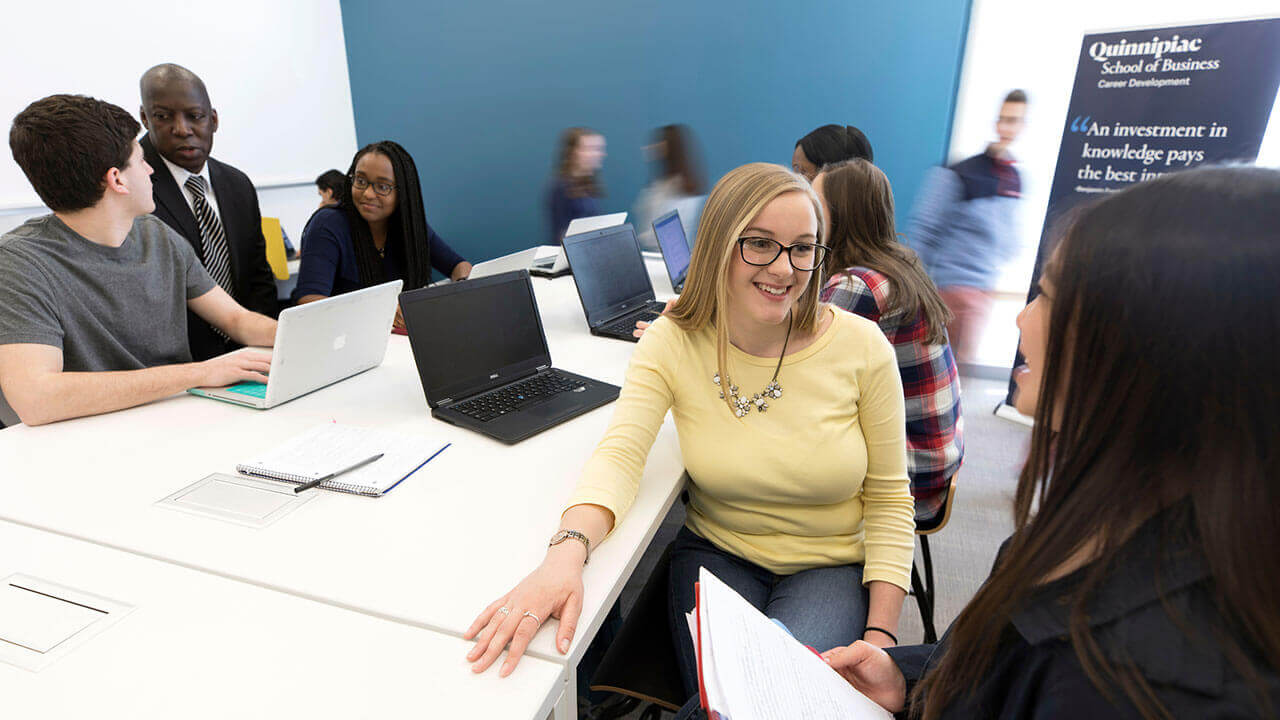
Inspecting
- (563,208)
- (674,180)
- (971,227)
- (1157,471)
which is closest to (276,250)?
(563,208)

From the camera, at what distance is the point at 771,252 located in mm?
1225

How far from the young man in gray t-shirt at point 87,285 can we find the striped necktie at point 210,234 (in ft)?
2.36

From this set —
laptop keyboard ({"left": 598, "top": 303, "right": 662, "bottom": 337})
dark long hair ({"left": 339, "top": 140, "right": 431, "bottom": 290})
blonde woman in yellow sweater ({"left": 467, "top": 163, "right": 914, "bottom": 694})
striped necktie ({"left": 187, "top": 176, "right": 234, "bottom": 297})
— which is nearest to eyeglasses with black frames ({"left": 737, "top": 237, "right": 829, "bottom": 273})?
blonde woman in yellow sweater ({"left": 467, "top": 163, "right": 914, "bottom": 694})

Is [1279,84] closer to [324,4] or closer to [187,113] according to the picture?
[187,113]

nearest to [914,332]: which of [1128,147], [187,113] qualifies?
[1128,147]

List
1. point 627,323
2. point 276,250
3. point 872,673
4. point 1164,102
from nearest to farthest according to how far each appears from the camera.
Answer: point 872,673
point 627,323
point 1164,102
point 276,250

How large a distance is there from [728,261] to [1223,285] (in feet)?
2.62

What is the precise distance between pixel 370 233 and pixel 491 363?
1.17 meters

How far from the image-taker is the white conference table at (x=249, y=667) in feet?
2.41

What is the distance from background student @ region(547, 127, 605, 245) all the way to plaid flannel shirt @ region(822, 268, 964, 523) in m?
2.46

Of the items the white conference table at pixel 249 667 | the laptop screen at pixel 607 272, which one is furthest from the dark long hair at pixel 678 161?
the white conference table at pixel 249 667

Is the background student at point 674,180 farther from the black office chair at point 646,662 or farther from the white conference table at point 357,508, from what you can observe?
the black office chair at point 646,662

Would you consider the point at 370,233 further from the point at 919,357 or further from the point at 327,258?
the point at 919,357

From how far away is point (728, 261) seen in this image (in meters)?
1.22
